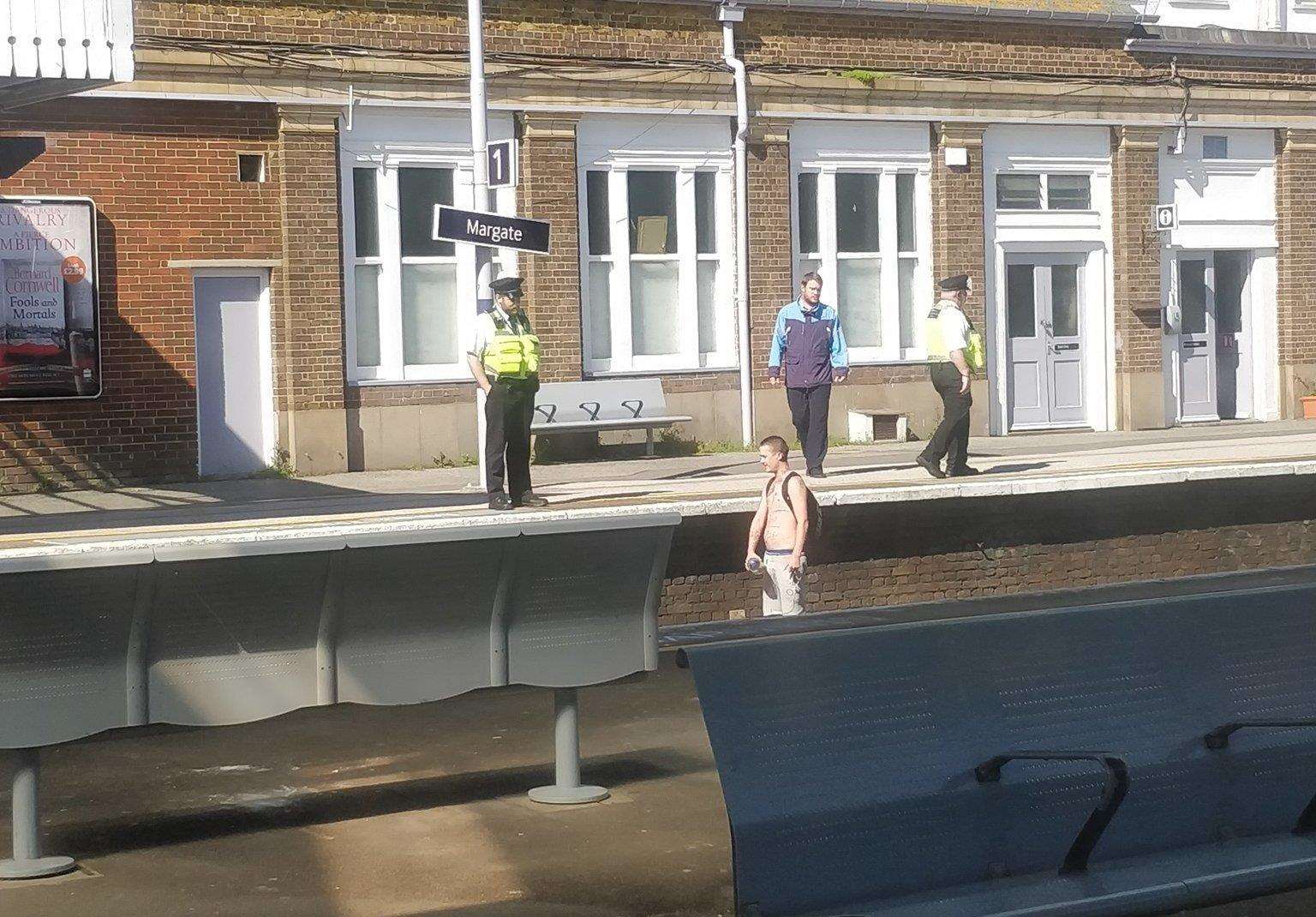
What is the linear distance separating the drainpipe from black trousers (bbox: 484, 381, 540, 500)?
8.08 metres

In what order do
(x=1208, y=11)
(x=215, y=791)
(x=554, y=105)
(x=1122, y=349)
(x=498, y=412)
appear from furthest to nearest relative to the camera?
(x=1208, y=11) < (x=1122, y=349) < (x=554, y=105) < (x=498, y=412) < (x=215, y=791)

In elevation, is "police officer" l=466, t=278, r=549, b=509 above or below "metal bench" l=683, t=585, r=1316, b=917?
above

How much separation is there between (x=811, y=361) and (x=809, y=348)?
0.39 ft

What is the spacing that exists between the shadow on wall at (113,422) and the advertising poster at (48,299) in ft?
0.46

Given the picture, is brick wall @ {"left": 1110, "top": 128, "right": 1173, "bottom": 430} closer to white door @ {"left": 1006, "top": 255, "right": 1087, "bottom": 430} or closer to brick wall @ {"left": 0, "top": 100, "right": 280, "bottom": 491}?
white door @ {"left": 1006, "top": 255, "right": 1087, "bottom": 430}

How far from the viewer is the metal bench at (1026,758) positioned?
4762 mm

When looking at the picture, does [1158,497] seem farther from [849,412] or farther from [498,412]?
[849,412]

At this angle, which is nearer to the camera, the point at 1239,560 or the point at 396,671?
the point at 396,671

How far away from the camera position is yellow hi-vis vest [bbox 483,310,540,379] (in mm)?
14672

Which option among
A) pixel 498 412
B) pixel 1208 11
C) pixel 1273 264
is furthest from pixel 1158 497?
pixel 1208 11

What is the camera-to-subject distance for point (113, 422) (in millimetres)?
19672

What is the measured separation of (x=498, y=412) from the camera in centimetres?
1486

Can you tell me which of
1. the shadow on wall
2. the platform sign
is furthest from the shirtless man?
the shadow on wall

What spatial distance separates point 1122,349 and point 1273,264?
3.09 metres
